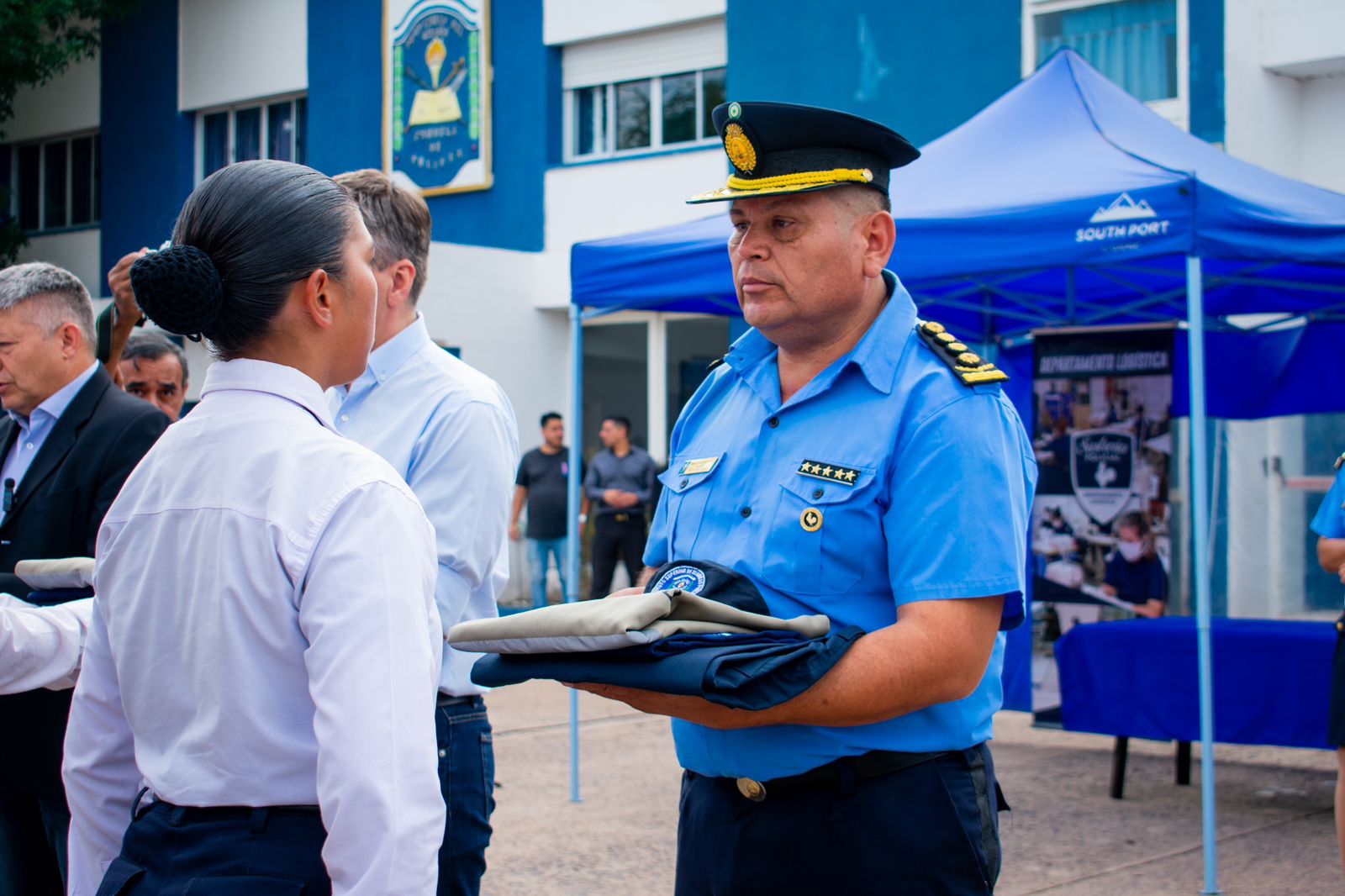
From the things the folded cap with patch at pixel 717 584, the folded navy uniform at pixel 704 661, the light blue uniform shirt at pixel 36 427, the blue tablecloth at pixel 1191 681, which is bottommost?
the blue tablecloth at pixel 1191 681

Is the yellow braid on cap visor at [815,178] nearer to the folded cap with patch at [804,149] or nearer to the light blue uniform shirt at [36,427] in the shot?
the folded cap with patch at [804,149]

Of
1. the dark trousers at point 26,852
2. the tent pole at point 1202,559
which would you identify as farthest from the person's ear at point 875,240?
the tent pole at point 1202,559

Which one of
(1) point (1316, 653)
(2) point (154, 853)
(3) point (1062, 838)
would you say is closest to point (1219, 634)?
(1) point (1316, 653)

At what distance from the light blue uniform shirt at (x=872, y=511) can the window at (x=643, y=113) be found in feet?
40.0

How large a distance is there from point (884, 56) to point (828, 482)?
36.4 feet

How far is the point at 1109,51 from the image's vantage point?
1132cm

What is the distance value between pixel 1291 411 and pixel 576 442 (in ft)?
12.3

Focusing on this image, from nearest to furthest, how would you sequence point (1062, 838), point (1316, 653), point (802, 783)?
point (802, 783)
point (1062, 838)
point (1316, 653)

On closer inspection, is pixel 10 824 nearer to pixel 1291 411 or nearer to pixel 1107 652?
pixel 1107 652

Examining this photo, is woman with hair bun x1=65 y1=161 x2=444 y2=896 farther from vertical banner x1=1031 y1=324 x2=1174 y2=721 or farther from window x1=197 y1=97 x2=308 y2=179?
window x1=197 y1=97 x2=308 y2=179

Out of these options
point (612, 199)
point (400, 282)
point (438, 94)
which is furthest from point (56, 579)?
point (438, 94)

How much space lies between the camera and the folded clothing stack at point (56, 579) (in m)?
2.62

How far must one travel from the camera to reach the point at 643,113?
14.7m

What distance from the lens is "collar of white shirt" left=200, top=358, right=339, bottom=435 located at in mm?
1724
